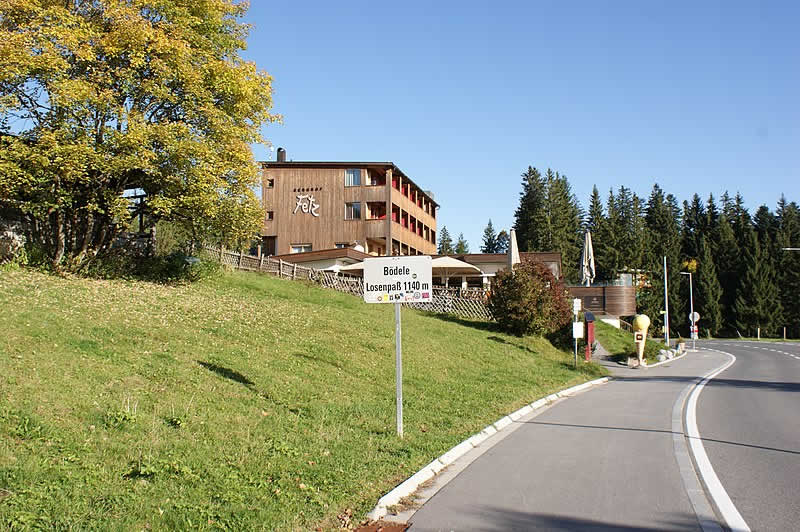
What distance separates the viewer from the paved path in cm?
614

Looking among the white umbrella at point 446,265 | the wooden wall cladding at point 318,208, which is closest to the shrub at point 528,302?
the white umbrella at point 446,265

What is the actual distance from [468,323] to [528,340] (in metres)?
3.47

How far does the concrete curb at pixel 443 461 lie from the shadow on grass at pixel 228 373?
12.0 feet

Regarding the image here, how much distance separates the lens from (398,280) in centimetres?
1028

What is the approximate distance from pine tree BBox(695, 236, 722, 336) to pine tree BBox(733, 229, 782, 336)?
234 centimetres

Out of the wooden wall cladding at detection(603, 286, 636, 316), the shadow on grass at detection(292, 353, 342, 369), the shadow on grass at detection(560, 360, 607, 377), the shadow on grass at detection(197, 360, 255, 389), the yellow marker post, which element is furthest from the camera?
the wooden wall cladding at detection(603, 286, 636, 316)

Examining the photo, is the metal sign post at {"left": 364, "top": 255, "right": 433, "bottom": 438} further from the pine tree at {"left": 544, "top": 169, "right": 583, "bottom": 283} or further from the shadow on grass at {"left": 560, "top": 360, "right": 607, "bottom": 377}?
the pine tree at {"left": 544, "top": 169, "right": 583, "bottom": 283}

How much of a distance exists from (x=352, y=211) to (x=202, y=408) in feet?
132

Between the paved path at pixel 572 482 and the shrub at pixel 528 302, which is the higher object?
the shrub at pixel 528 302

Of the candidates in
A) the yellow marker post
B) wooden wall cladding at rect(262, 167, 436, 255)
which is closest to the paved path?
the yellow marker post

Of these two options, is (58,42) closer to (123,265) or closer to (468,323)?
(123,265)

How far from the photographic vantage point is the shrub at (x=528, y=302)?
93.8 feet

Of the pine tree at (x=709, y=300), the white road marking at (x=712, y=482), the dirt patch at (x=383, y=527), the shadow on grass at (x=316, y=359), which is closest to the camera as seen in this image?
the dirt patch at (x=383, y=527)

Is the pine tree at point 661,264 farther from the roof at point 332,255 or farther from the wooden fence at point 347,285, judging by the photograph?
the wooden fence at point 347,285
